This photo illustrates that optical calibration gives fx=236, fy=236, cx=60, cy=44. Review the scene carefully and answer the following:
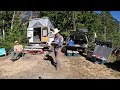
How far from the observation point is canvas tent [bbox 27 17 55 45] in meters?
20.8

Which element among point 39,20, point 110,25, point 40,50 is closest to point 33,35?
point 39,20

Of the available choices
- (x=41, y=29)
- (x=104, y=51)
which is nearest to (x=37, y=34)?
(x=41, y=29)

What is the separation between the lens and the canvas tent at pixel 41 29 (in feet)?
68.3

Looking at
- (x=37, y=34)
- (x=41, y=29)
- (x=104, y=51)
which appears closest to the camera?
(x=104, y=51)

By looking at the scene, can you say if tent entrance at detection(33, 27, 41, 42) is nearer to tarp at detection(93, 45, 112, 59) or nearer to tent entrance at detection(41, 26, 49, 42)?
tent entrance at detection(41, 26, 49, 42)

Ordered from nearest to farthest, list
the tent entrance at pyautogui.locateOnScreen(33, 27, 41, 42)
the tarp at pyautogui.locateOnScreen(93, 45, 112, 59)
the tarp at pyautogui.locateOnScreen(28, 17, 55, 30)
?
the tarp at pyautogui.locateOnScreen(93, 45, 112, 59) → the tarp at pyautogui.locateOnScreen(28, 17, 55, 30) → the tent entrance at pyautogui.locateOnScreen(33, 27, 41, 42)

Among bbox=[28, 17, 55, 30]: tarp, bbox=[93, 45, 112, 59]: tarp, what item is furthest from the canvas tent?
bbox=[93, 45, 112, 59]: tarp

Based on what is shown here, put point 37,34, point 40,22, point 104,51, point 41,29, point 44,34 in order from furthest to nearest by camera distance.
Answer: point 37,34, point 40,22, point 41,29, point 44,34, point 104,51

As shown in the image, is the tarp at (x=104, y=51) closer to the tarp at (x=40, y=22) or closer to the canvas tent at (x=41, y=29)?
the canvas tent at (x=41, y=29)

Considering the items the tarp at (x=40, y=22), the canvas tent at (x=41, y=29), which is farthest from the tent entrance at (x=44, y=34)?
the tarp at (x=40, y=22)

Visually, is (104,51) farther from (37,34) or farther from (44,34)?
(37,34)

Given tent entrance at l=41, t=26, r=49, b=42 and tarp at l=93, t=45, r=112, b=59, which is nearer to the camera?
tarp at l=93, t=45, r=112, b=59

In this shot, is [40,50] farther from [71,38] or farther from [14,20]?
[14,20]

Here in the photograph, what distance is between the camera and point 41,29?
21.1 m
